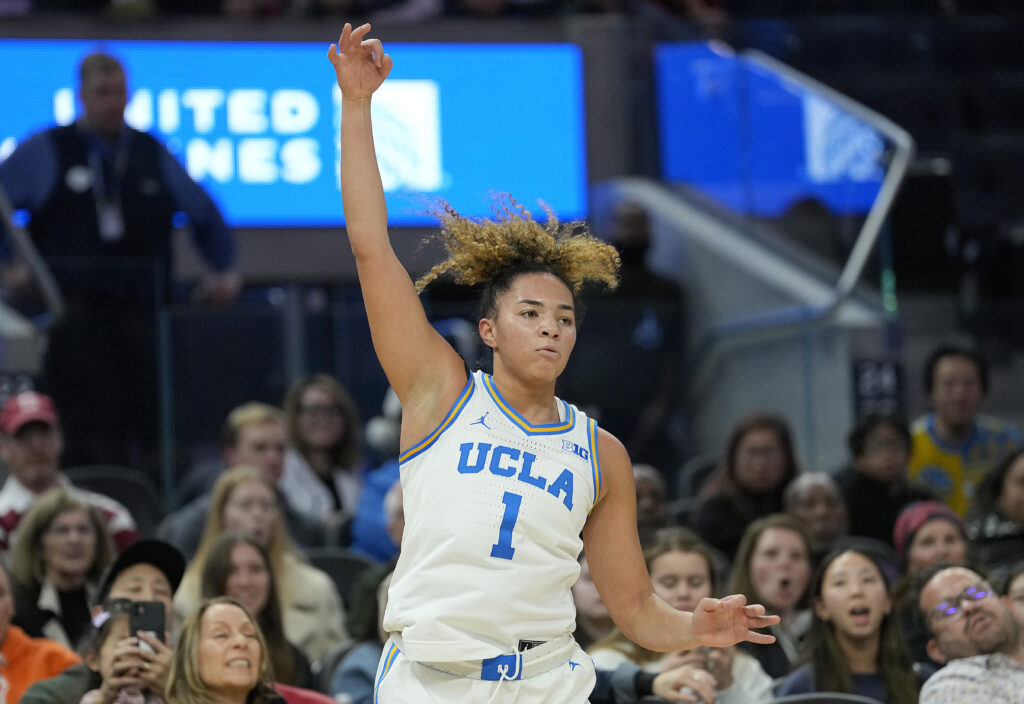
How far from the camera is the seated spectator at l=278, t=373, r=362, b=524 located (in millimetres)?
7066

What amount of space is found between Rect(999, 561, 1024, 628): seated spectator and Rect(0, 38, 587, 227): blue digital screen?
18.0 ft

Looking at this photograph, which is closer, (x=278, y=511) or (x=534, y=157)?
(x=278, y=511)

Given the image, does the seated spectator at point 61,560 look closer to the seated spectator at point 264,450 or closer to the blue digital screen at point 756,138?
the seated spectator at point 264,450

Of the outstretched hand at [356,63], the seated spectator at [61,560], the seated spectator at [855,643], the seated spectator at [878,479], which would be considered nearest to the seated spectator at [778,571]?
the seated spectator at [855,643]

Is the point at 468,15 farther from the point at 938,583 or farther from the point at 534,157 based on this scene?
the point at 938,583

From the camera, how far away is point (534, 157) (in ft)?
37.9

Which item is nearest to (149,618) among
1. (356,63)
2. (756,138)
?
(356,63)

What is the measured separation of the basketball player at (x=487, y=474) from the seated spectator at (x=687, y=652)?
1527 mm

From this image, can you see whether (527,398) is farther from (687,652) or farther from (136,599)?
(136,599)

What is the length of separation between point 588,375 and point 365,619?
11.9ft

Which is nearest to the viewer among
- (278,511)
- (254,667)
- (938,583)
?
(254,667)

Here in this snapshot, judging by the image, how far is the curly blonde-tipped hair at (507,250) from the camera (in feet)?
11.0

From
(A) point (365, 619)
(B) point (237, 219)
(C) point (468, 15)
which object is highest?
(C) point (468, 15)

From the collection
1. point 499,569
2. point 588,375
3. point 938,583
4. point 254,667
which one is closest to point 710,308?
point 588,375
